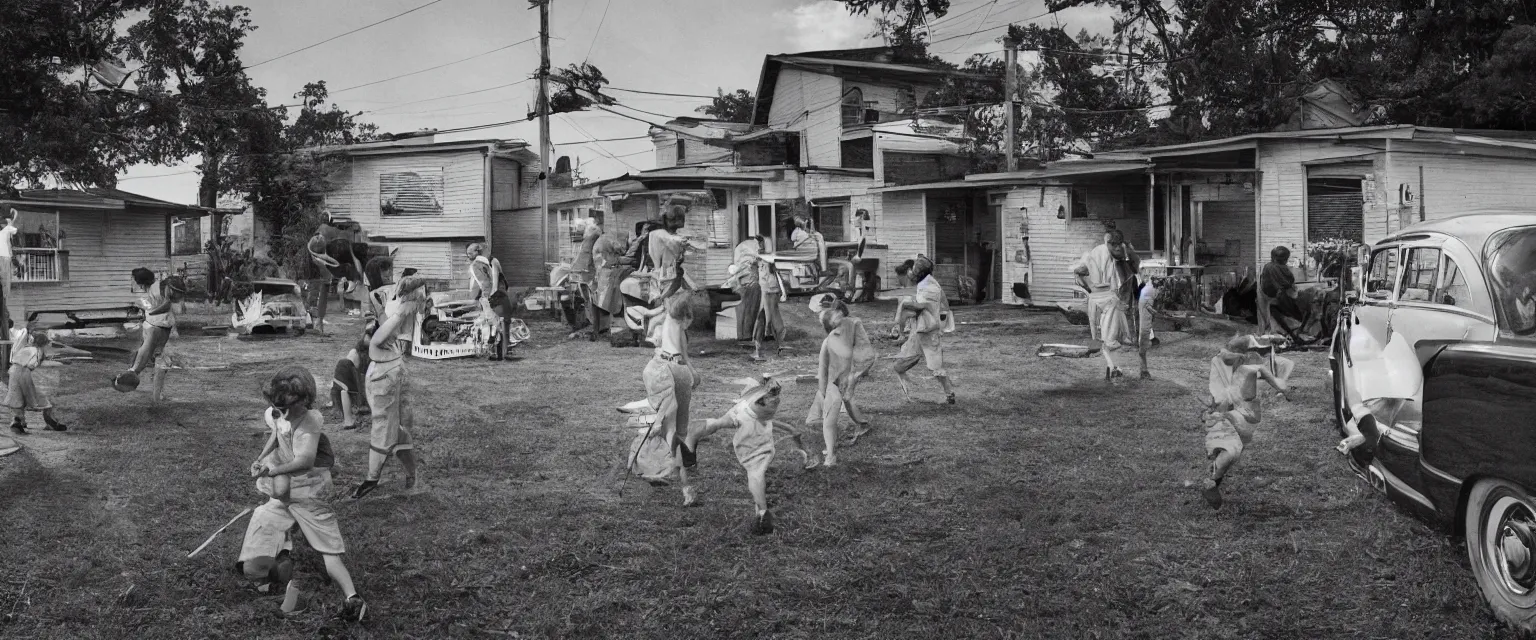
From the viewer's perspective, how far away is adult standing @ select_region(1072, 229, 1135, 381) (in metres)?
12.7

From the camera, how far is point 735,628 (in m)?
5.46

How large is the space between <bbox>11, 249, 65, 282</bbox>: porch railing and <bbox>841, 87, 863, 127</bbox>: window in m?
19.7

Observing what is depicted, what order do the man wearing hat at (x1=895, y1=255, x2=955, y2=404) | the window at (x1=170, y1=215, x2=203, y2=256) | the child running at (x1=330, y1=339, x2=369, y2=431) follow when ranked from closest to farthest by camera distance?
1. the child running at (x1=330, y1=339, x2=369, y2=431)
2. the man wearing hat at (x1=895, y1=255, x2=955, y2=404)
3. the window at (x1=170, y1=215, x2=203, y2=256)

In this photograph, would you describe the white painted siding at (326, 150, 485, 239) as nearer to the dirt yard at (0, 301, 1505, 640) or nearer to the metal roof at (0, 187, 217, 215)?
the metal roof at (0, 187, 217, 215)

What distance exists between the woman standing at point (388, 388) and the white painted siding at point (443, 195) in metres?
21.8


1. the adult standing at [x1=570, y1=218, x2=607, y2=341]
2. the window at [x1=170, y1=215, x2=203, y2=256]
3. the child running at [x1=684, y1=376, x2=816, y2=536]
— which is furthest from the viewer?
the window at [x1=170, y1=215, x2=203, y2=256]

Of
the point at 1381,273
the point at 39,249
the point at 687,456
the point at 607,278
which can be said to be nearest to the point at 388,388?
the point at 687,456

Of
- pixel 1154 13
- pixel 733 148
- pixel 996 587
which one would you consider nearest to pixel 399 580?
pixel 996 587

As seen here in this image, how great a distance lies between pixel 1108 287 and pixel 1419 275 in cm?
577

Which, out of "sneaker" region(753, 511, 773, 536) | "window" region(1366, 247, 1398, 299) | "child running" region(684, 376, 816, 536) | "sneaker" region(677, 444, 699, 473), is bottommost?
"sneaker" region(753, 511, 773, 536)

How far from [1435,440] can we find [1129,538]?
1.77 meters

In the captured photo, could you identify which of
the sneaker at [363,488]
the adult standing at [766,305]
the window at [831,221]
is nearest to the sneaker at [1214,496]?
the sneaker at [363,488]

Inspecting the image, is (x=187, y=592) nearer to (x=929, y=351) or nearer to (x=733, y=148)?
(x=929, y=351)

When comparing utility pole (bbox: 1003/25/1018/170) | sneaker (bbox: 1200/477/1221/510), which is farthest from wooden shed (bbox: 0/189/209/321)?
sneaker (bbox: 1200/477/1221/510)
